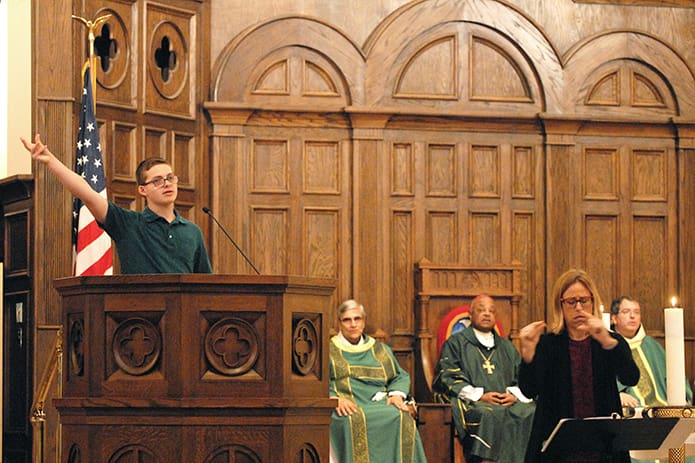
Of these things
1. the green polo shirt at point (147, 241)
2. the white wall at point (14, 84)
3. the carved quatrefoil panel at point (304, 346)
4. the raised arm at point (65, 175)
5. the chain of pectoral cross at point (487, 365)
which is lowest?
the chain of pectoral cross at point (487, 365)

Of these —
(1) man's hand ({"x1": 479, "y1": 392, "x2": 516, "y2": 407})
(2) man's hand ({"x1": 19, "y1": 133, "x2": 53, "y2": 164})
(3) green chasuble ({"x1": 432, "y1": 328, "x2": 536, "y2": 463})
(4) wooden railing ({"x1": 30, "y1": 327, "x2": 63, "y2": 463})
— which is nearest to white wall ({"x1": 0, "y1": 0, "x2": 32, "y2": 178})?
(4) wooden railing ({"x1": 30, "y1": 327, "x2": 63, "y2": 463})

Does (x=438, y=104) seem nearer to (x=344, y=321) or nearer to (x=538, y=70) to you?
(x=538, y=70)

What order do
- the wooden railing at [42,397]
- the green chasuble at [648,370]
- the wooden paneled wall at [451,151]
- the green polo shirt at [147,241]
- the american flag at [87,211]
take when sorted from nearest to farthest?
the green polo shirt at [147,241] < the wooden railing at [42,397] < the american flag at [87,211] < the green chasuble at [648,370] < the wooden paneled wall at [451,151]

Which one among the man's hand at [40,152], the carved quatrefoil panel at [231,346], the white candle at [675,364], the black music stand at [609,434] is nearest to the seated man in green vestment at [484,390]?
the white candle at [675,364]

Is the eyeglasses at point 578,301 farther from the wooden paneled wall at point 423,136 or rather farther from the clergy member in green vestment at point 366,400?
the wooden paneled wall at point 423,136

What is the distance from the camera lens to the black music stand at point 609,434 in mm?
4656

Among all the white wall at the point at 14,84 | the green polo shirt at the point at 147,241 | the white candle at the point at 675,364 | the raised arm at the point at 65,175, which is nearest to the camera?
the white candle at the point at 675,364

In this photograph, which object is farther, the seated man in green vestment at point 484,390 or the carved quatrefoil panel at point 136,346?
the seated man in green vestment at point 484,390

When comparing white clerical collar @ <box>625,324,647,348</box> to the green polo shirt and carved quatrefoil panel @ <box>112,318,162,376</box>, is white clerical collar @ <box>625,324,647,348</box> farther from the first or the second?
carved quatrefoil panel @ <box>112,318,162,376</box>

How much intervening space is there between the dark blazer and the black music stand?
256 millimetres

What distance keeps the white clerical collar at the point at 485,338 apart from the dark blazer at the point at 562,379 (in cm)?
480

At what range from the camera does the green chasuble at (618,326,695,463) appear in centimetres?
978

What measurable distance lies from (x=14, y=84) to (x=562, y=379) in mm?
5986

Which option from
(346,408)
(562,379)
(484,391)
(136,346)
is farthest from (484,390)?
(136,346)
